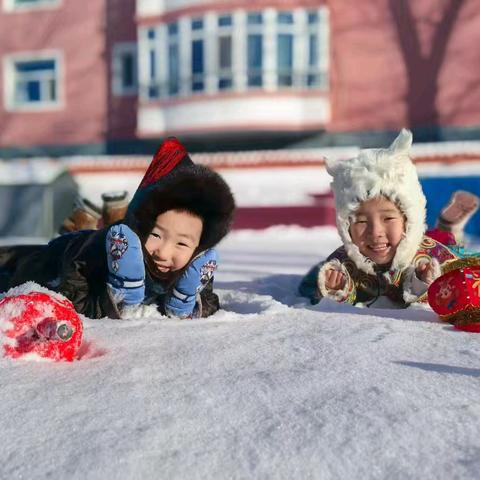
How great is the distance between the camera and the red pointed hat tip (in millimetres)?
2617

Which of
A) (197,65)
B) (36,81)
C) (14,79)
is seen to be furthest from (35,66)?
(197,65)

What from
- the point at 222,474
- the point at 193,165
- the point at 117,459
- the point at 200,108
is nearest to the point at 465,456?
the point at 222,474

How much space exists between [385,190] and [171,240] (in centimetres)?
106

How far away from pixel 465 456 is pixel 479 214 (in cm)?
883

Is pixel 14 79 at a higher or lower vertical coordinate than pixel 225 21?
lower

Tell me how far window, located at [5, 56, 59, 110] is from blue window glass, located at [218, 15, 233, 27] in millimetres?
4101

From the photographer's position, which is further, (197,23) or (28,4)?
(28,4)

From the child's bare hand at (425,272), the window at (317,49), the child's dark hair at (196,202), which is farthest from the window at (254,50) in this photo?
the child's dark hair at (196,202)

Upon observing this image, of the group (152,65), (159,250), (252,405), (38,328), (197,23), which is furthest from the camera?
(152,65)

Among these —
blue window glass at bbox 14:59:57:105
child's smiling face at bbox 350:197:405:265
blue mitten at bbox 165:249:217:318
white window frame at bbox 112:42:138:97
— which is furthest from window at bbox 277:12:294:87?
blue mitten at bbox 165:249:217:318

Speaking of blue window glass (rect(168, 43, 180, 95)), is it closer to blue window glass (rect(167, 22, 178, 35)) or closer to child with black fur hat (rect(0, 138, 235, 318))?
blue window glass (rect(167, 22, 178, 35))

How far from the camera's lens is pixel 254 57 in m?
11.7

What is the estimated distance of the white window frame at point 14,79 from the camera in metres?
13.5

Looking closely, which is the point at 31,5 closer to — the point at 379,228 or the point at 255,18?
the point at 255,18
